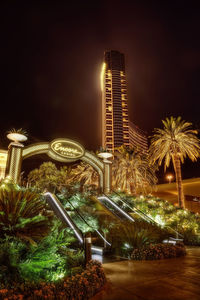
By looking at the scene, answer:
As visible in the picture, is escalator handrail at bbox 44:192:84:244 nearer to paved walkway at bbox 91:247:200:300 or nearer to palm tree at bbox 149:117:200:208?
paved walkway at bbox 91:247:200:300

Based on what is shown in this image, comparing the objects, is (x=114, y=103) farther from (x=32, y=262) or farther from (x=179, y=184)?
(x=32, y=262)

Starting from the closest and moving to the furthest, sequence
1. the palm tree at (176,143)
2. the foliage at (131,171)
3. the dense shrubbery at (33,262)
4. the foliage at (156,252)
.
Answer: the dense shrubbery at (33,262)
the foliage at (156,252)
the palm tree at (176,143)
the foliage at (131,171)

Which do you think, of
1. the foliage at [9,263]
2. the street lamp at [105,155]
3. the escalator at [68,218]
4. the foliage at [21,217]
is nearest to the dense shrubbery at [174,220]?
the street lamp at [105,155]

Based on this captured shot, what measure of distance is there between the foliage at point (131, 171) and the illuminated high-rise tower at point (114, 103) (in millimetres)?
81475

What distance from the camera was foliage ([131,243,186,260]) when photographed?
8.24m

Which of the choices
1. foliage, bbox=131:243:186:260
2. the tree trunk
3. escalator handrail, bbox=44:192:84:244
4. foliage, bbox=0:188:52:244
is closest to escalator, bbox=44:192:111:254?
escalator handrail, bbox=44:192:84:244

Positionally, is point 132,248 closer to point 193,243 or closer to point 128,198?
point 193,243

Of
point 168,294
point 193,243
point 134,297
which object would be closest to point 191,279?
point 168,294

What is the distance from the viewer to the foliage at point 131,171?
92.6 feet

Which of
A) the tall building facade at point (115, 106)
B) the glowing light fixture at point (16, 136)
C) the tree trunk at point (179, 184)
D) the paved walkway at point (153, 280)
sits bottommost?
the paved walkway at point (153, 280)

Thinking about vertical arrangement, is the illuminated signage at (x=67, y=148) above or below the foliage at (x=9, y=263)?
above

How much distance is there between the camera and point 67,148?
17656 millimetres

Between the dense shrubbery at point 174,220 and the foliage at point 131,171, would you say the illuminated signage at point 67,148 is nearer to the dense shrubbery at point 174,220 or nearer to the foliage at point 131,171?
the dense shrubbery at point 174,220

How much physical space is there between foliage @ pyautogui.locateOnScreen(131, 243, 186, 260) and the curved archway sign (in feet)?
29.9
